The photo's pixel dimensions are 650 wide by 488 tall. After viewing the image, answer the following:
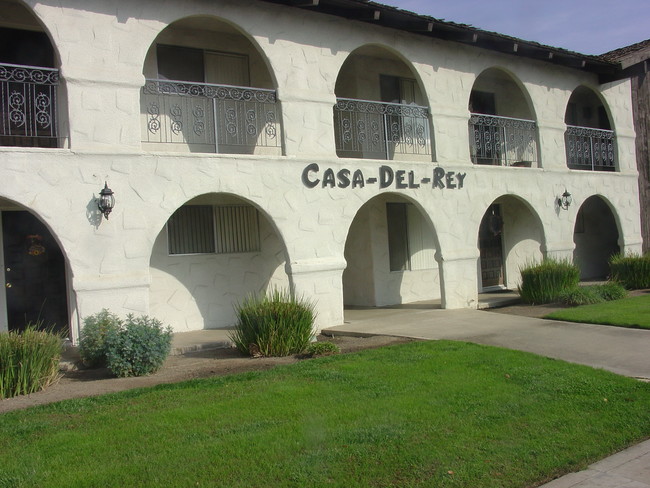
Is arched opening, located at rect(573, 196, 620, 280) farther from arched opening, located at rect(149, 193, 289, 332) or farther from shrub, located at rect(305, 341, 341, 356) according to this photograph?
shrub, located at rect(305, 341, 341, 356)

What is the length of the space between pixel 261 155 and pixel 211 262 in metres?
2.48

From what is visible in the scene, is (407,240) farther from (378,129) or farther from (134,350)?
(134,350)

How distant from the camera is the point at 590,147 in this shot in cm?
1944

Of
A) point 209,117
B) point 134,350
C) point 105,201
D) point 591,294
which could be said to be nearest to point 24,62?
point 209,117

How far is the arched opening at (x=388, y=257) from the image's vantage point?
1623 centimetres

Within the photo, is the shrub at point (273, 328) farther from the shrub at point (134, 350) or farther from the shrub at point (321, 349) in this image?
the shrub at point (134, 350)

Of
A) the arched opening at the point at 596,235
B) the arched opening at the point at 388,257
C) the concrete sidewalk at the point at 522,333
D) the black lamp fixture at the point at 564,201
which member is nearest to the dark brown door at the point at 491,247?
the black lamp fixture at the point at 564,201

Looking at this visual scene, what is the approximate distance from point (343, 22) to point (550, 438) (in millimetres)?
9957

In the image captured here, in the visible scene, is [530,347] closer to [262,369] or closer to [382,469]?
[262,369]

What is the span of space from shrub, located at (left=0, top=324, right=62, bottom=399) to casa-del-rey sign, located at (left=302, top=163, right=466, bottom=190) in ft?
19.0

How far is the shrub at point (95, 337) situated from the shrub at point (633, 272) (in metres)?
13.6

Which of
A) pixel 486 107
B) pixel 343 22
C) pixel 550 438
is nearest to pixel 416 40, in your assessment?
pixel 343 22

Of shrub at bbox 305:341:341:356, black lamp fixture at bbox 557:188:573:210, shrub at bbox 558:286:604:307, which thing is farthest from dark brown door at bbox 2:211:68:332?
black lamp fixture at bbox 557:188:573:210

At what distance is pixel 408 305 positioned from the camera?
1614 cm
